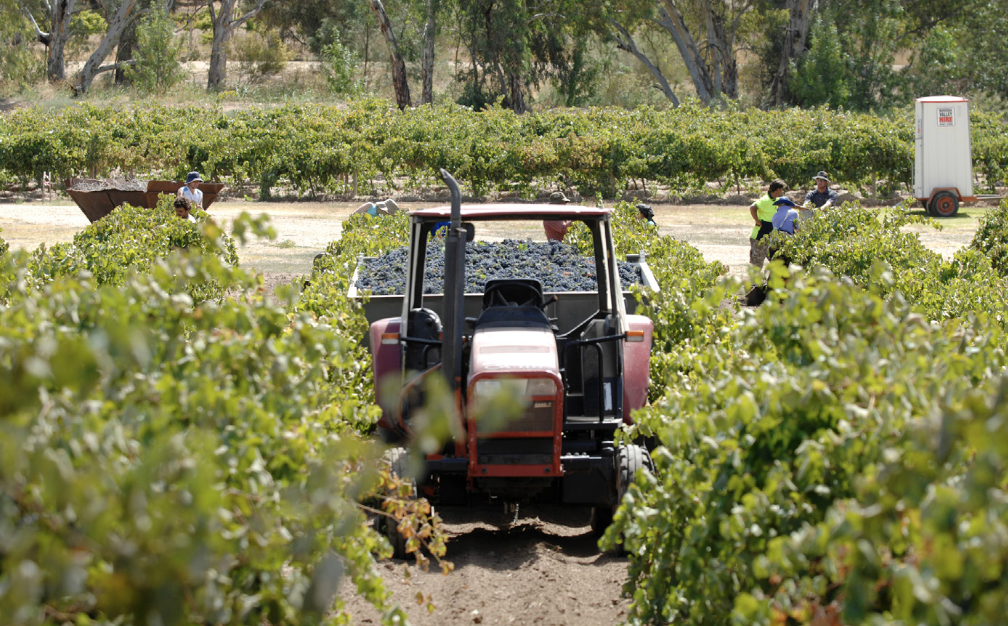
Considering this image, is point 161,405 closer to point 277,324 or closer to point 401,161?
point 277,324

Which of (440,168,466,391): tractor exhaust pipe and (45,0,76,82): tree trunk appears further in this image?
(45,0,76,82): tree trunk

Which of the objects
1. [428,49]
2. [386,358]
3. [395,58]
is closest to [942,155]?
[386,358]

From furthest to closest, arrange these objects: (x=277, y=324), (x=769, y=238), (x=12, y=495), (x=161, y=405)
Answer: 1. (x=769, y=238)
2. (x=277, y=324)
3. (x=161, y=405)
4. (x=12, y=495)

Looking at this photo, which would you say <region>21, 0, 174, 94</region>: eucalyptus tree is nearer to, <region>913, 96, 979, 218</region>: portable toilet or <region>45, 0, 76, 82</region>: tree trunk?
<region>45, 0, 76, 82</region>: tree trunk

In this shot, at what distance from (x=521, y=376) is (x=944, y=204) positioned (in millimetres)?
22734

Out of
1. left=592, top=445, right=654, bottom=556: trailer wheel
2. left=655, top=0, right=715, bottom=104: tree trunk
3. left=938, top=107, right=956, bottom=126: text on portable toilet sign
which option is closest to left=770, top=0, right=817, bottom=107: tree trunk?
left=655, top=0, right=715, bottom=104: tree trunk

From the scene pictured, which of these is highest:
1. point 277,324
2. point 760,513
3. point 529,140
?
point 529,140

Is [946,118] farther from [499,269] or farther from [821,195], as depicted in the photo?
[499,269]

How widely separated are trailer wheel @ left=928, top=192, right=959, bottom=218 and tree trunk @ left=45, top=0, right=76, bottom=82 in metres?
40.6

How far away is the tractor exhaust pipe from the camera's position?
5.00 metres

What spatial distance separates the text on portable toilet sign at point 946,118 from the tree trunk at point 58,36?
40180 millimetres

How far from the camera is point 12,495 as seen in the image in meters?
2.16

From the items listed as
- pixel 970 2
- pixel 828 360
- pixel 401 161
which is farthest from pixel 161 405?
pixel 970 2

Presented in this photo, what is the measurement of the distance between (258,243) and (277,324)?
17515 mm
